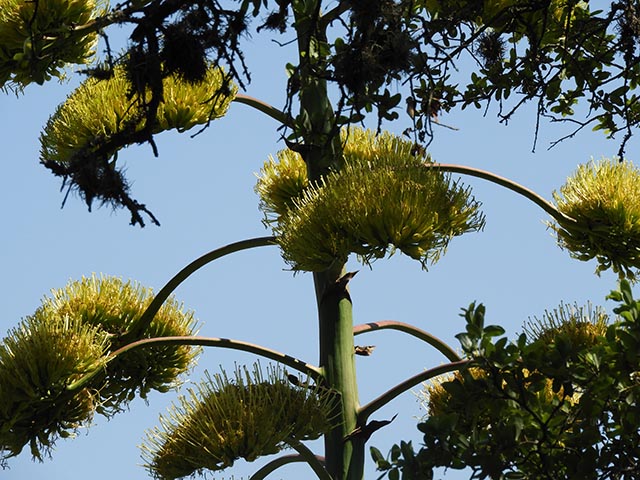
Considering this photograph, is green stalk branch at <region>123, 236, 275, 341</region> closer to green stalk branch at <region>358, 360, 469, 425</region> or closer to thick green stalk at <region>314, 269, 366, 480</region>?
thick green stalk at <region>314, 269, 366, 480</region>

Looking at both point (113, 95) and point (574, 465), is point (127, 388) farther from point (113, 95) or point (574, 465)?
point (574, 465)

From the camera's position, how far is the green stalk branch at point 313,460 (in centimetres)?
427

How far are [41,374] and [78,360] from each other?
0.14 metres

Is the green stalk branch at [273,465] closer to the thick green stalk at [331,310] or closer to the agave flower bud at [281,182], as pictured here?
the thick green stalk at [331,310]

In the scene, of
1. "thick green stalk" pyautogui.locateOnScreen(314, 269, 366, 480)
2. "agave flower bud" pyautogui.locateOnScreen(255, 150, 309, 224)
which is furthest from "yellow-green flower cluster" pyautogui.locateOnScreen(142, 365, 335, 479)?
"agave flower bud" pyautogui.locateOnScreen(255, 150, 309, 224)

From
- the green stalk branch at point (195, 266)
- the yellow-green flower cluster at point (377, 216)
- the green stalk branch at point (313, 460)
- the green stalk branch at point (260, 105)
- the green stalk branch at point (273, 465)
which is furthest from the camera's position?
the green stalk branch at point (260, 105)

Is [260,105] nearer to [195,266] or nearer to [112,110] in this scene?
[112,110]

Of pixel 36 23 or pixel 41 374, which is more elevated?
pixel 36 23

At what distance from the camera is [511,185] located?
15.1 ft

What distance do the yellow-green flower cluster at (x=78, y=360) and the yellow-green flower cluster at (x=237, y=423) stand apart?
1.23 feet

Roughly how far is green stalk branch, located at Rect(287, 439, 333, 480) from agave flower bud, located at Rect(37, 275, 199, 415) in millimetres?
779

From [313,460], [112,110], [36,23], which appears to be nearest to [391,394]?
[313,460]

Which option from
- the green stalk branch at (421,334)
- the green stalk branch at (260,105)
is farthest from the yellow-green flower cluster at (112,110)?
the green stalk branch at (421,334)

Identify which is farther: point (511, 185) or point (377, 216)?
point (511, 185)
